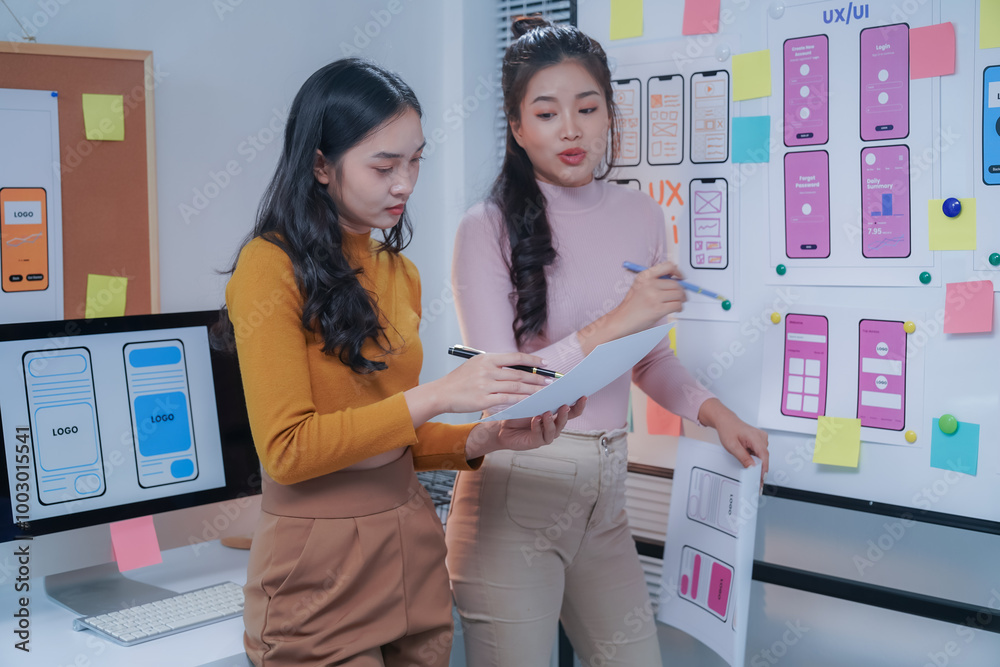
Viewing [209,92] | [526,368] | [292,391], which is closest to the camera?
[292,391]

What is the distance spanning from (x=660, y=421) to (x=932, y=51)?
87cm

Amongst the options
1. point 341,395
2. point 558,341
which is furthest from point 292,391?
point 558,341

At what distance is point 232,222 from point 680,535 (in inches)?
49.0

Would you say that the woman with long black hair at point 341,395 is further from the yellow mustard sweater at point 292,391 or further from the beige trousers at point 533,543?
the beige trousers at point 533,543

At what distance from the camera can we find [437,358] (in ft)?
8.26

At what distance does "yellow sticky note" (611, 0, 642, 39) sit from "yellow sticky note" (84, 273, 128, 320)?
1183 mm

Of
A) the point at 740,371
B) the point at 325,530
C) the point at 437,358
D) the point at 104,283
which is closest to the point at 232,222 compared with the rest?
the point at 104,283

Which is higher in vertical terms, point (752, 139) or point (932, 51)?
point (932, 51)

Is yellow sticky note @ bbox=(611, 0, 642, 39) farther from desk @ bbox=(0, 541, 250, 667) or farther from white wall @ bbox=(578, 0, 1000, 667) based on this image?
desk @ bbox=(0, 541, 250, 667)

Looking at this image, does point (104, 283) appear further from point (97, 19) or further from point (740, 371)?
point (740, 371)

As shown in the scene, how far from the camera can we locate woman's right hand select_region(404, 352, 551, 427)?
1082mm

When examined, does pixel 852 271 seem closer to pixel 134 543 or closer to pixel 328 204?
pixel 328 204

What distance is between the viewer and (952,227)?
1444mm

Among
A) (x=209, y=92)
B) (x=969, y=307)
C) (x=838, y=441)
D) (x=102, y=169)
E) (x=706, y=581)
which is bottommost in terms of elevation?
(x=706, y=581)
